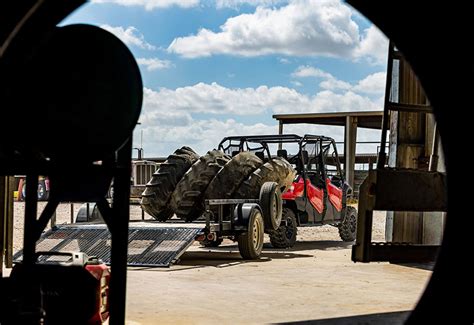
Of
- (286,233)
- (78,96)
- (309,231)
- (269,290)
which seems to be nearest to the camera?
(78,96)

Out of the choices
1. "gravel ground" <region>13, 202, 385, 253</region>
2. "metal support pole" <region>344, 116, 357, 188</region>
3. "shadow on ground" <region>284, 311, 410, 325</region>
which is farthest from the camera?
"metal support pole" <region>344, 116, 357, 188</region>

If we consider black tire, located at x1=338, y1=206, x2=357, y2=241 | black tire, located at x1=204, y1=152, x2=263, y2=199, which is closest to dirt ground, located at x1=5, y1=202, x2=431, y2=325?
black tire, located at x1=204, y1=152, x2=263, y2=199

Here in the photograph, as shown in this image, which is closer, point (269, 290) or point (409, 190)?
point (409, 190)

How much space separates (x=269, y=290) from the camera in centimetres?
845

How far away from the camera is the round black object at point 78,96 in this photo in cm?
391

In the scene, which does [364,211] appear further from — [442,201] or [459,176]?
[459,176]

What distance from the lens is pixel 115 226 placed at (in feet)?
15.4

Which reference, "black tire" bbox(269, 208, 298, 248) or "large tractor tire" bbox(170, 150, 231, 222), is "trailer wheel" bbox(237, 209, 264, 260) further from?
"black tire" bbox(269, 208, 298, 248)

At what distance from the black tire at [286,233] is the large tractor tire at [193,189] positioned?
5.69 ft

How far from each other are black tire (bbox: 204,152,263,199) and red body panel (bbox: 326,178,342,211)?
3185 mm

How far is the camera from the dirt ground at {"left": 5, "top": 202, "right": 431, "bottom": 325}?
687 cm

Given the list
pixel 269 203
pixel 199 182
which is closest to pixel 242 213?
pixel 269 203

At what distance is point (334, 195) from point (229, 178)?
13.1ft

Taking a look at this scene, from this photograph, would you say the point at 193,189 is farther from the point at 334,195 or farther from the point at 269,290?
the point at 334,195
